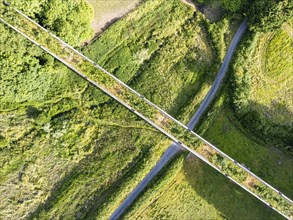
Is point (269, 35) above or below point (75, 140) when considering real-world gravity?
above

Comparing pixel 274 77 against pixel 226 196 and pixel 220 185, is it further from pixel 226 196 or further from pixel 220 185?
pixel 226 196

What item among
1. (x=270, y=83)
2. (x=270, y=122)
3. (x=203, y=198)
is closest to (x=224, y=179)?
(x=203, y=198)

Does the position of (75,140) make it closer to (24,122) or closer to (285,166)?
(24,122)

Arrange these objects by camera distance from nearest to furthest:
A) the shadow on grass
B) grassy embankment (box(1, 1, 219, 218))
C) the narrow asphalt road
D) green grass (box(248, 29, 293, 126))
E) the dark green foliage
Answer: grassy embankment (box(1, 1, 219, 218)) → the dark green foliage → the narrow asphalt road → the shadow on grass → green grass (box(248, 29, 293, 126))

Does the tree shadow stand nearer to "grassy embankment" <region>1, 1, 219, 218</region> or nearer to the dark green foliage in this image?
"grassy embankment" <region>1, 1, 219, 218</region>

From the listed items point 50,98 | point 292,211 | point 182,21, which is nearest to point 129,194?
point 50,98

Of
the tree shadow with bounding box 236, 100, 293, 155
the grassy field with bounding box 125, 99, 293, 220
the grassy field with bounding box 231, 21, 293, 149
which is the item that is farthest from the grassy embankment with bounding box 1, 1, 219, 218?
the grassy field with bounding box 231, 21, 293, 149

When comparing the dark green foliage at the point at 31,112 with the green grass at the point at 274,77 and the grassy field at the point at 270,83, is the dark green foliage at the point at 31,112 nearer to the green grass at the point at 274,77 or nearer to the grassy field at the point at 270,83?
the grassy field at the point at 270,83
